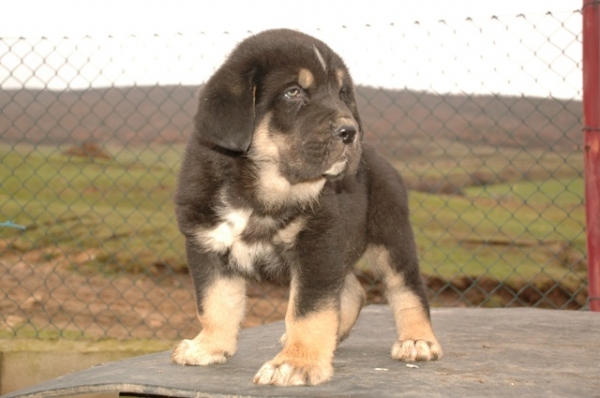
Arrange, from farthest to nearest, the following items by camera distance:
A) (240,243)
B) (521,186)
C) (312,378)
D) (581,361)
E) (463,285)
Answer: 1. (463,285)
2. (521,186)
3. (581,361)
4. (240,243)
5. (312,378)

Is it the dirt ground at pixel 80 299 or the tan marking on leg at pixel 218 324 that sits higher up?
the tan marking on leg at pixel 218 324

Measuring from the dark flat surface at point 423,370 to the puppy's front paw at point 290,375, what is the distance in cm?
5

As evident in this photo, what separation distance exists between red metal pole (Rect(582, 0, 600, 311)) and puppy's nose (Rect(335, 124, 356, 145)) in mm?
2714

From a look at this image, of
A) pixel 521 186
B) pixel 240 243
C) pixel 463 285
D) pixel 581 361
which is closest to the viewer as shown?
pixel 240 243

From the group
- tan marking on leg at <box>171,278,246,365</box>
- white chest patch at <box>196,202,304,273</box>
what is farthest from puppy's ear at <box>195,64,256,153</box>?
tan marking on leg at <box>171,278,246,365</box>

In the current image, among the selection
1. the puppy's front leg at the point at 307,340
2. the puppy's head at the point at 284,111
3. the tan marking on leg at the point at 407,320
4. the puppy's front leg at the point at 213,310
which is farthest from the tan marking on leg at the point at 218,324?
the tan marking on leg at the point at 407,320

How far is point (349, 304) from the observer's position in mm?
3881

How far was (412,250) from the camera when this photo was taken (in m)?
3.74

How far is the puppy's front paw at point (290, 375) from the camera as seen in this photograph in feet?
9.33

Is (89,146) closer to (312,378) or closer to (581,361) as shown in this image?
(312,378)

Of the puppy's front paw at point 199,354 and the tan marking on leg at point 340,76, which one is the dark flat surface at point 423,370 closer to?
the puppy's front paw at point 199,354

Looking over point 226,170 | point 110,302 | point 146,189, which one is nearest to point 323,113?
point 226,170

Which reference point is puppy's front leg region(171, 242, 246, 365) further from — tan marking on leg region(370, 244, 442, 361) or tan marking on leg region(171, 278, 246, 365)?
tan marking on leg region(370, 244, 442, 361)

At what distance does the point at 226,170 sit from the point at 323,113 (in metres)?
0.49
